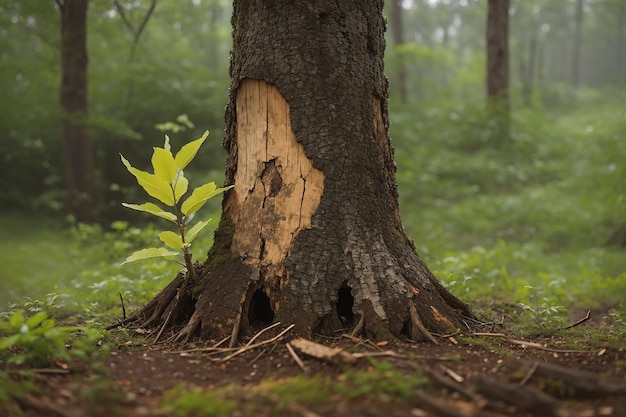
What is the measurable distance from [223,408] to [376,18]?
2.68m

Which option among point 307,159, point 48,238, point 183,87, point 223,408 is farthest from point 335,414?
point 183,87

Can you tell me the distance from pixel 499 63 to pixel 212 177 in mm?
8071

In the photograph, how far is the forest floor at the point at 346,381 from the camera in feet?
6.34

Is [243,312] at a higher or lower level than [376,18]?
lower

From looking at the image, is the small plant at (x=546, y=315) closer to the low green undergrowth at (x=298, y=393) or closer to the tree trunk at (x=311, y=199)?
the tree trunk at (x=311, y=199)

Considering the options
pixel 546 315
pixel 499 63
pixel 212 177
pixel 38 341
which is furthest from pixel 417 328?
pixel 499 63

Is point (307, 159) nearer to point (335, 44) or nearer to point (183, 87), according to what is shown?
point (335, 44)

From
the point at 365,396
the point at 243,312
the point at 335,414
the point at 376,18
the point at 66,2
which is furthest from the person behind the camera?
the point at 66,2

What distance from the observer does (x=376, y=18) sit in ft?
11.2

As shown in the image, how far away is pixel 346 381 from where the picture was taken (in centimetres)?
223

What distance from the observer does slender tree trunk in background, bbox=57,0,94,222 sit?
9.08 meters

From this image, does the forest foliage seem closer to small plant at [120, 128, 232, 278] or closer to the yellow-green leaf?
small plant at [120, 128, 232, 278]

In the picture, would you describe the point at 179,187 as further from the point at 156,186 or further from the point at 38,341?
the point at 38,341

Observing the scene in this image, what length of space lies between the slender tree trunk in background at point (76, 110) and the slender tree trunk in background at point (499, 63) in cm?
957
